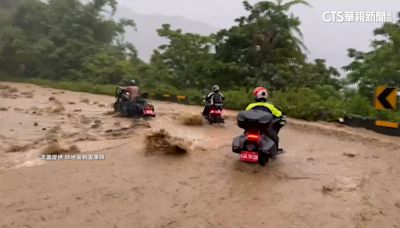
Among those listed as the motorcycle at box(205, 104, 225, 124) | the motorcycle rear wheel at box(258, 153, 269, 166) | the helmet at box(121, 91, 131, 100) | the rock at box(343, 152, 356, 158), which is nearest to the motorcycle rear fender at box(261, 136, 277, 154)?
the motorcycle rear wheel at box(258, 153, 269, 166)

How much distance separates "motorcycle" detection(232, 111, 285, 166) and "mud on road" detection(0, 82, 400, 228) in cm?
20

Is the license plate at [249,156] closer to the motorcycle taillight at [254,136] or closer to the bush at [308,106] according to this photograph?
the motorcycle taillight at [254,136]

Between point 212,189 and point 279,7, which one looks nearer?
point 212,189

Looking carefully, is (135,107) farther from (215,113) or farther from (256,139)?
(256,139)

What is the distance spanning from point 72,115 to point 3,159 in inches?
253

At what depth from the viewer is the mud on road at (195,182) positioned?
564 centimetres

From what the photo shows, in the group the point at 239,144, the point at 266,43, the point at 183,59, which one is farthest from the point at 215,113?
the point at 183,59

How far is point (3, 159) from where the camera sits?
8328 mm

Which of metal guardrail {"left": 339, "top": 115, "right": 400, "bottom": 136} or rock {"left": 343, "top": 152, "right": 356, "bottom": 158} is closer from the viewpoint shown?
rock {"left": 343, "top": 152, "right": 356, "bottom": 158}

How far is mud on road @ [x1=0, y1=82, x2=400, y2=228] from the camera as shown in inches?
222

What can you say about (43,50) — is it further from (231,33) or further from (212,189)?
(212,189)

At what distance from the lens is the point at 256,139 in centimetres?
790

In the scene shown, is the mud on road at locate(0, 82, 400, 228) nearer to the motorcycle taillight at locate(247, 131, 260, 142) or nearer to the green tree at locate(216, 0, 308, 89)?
the motorcycle taillight at locate(247, 131, 260, 142)

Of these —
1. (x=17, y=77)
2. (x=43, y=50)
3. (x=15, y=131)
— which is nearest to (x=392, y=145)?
(x=15, y=131)
